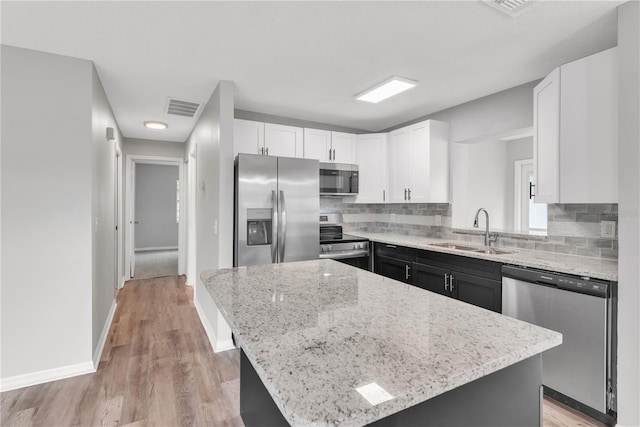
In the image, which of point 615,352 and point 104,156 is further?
point 104,156

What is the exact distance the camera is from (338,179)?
4066mm

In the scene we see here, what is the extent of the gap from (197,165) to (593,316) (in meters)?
4.05

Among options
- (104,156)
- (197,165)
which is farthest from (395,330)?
(197,165)

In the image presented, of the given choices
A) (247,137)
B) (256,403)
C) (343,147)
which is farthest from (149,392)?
(343,147)

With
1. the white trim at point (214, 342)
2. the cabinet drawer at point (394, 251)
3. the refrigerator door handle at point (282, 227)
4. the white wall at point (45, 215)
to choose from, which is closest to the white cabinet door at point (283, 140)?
the refrigerator door handle at point (282, 227)

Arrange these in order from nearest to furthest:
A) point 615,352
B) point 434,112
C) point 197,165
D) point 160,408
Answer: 1. point 615,352
2. point 160,408
3. point 434,112
4. point 197,165

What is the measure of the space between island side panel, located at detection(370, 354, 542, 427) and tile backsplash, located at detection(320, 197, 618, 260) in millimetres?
1967

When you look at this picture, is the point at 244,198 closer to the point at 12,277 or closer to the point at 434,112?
the point at 12,277

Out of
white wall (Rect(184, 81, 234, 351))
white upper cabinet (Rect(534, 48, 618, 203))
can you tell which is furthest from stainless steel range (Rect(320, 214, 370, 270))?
white upper cabinet (Rect(534, 48, 618, 203))

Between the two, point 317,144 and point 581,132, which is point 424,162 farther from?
point 581,132

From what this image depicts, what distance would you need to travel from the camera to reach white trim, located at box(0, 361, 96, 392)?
7.37ft

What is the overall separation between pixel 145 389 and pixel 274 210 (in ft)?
5.59

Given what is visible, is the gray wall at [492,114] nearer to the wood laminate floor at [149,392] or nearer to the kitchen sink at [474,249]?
the kitchen sink at [474,249]

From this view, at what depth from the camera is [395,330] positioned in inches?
38.5
